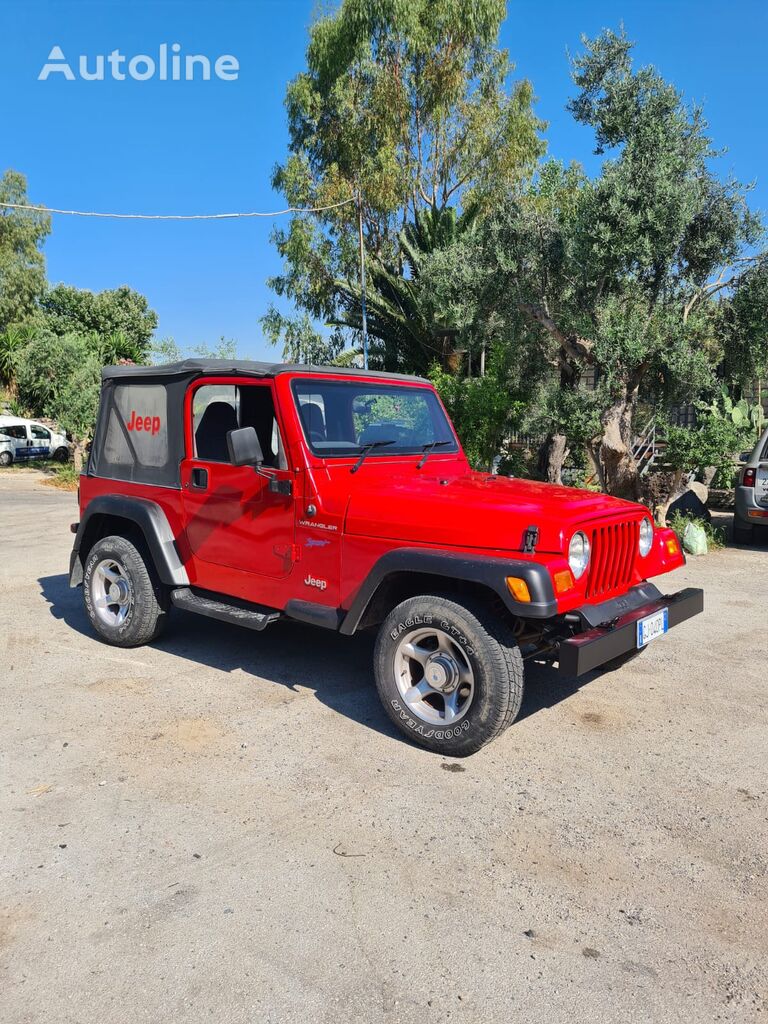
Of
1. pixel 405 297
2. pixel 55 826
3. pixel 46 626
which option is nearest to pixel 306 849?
pixel 55 826

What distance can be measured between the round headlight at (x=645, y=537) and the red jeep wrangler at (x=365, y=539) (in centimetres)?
2

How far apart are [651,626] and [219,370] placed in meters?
2.99

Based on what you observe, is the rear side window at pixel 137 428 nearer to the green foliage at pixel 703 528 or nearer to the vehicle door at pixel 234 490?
the vehicle door at pixel 234 490

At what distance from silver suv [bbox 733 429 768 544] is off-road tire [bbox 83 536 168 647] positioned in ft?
24.5

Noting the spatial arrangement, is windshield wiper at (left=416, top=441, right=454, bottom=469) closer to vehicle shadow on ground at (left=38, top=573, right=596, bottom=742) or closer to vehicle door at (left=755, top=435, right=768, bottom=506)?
vehicle shadow on ground at (left=38, top=573, right=596, bottom=742)

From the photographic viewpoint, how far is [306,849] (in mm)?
2963

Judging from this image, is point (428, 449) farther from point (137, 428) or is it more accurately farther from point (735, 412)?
point (735, 412)

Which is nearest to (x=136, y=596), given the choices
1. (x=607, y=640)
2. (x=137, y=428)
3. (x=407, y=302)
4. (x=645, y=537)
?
(x=137, y=428)

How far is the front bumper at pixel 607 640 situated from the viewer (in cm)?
343

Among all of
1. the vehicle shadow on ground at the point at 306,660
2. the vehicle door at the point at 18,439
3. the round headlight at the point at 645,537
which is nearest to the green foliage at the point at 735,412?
the round headlight at the point at 645,537

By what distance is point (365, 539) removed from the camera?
3.96m

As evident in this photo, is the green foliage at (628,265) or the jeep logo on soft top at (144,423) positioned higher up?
the green foliage at (628,265)

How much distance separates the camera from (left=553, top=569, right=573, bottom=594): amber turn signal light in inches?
135

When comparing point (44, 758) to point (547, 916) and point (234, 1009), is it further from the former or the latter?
point (547, 916)
